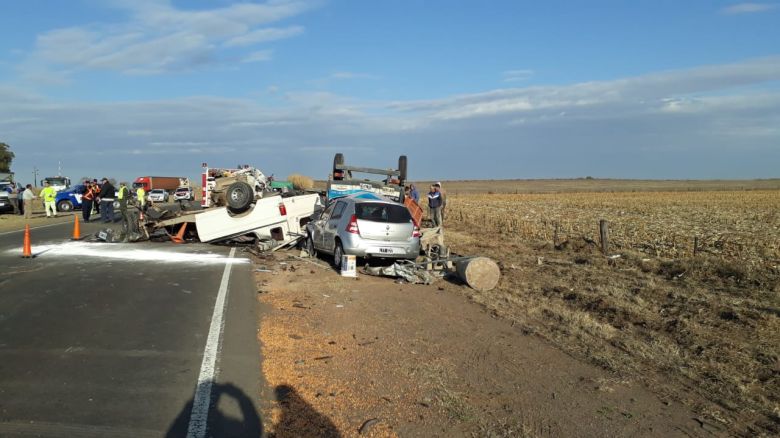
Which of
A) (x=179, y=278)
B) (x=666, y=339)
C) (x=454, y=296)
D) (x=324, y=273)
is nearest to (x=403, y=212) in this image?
(x=324, y=273)

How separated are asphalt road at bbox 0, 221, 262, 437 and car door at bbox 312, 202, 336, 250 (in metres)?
2.14

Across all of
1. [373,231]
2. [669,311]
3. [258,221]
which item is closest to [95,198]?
[258,221]

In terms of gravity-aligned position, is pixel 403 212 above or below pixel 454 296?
above

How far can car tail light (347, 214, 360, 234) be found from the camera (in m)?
13.0

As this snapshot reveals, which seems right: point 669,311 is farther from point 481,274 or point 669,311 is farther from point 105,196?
point 105,196

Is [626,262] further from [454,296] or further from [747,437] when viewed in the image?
[747,437]

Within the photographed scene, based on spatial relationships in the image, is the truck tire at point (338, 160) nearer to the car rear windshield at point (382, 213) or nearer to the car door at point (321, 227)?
the car door at point (321, 227)

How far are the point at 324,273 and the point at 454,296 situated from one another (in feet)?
11.3

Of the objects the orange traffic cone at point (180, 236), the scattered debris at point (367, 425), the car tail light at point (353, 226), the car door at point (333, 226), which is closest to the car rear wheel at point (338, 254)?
the car door at point (333, 226)

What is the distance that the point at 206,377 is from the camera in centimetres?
592

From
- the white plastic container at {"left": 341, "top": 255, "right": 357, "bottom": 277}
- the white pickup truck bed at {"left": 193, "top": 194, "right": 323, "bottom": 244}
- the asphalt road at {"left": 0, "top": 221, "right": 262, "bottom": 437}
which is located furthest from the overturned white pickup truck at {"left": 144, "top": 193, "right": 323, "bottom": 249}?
the white plastic container at {"left": 341, "top": 255, "right": 357, "bottom": 277}

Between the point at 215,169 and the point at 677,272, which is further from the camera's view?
the point at 215,169

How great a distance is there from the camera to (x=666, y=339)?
7652 millimetres

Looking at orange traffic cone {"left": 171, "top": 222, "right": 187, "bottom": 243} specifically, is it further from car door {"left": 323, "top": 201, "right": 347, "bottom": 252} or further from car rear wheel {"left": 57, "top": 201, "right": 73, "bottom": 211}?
car rear wheel {"left": 57, "top": 201, "right": 73, "bottom": 211}
